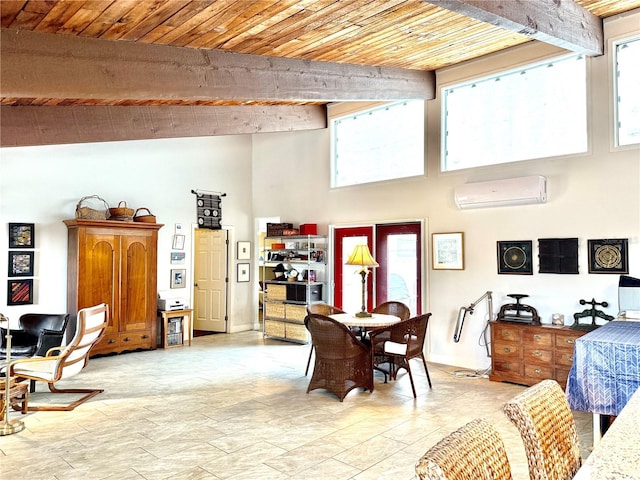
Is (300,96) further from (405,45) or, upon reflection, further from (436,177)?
(436,177)

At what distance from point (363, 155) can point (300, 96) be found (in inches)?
102

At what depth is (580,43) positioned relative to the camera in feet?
14.4

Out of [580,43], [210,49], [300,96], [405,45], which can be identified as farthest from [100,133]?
[580,43]

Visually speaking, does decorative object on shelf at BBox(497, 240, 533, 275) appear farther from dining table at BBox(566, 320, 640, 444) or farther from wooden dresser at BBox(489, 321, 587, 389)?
dining table at BBox(566, 320, 640, 444)

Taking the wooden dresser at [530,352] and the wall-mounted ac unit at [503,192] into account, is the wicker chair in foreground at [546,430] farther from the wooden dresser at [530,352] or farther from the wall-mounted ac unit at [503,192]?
the wall-mounted ac unit at [503,192]

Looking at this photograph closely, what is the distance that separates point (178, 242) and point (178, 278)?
1.99 ft

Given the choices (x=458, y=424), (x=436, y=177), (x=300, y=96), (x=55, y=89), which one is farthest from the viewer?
(x=436, y=177)

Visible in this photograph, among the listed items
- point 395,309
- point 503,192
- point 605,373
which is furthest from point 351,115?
point 605,373

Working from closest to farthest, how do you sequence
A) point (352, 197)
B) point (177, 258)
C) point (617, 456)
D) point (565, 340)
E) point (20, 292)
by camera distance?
point (617, 456), point (565, 340), point (20, 292), point (352, 197), point (177, 258)

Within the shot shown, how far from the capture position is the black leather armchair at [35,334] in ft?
16.3

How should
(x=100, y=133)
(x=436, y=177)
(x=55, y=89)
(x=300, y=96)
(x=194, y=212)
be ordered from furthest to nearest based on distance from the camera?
(x=194, y=212) → (x=436, y=177) → (x=100, y=133) → (x=300, y=96) → (x=55, y=89)

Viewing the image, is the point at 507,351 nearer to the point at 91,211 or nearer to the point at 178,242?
the point at 178,242

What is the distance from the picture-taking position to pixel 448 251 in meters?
5.99

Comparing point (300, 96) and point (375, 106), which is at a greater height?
point (375, 106)
